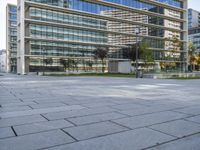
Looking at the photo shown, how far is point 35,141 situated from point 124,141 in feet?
5.65

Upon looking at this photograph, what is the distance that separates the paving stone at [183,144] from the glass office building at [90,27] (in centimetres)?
5758

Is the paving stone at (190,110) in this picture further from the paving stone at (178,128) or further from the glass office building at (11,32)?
the glass office building at (11,32)

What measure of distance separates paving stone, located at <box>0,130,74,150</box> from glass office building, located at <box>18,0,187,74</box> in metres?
56.4

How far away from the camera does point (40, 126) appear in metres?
5.22

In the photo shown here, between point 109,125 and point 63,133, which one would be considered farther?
point 109,125

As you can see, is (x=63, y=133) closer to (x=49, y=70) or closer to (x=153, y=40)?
(x=49, y=70)

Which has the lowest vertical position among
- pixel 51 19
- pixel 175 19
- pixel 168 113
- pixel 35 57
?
pixel 168 113

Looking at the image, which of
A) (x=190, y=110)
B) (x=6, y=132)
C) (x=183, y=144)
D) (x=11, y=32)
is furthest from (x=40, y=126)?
(x=11, y=32)

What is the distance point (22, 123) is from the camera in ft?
18.1

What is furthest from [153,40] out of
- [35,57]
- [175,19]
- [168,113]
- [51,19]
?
[168,113]

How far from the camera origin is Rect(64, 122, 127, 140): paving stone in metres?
4.59

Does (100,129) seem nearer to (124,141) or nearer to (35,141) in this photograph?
(124,141)

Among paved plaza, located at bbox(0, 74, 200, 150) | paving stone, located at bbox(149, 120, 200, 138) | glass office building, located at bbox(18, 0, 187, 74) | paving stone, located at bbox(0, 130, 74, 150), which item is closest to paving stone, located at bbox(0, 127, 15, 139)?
paved plaza, located at bbox(0, 74, 200, 150)

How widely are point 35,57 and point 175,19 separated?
55745mm
